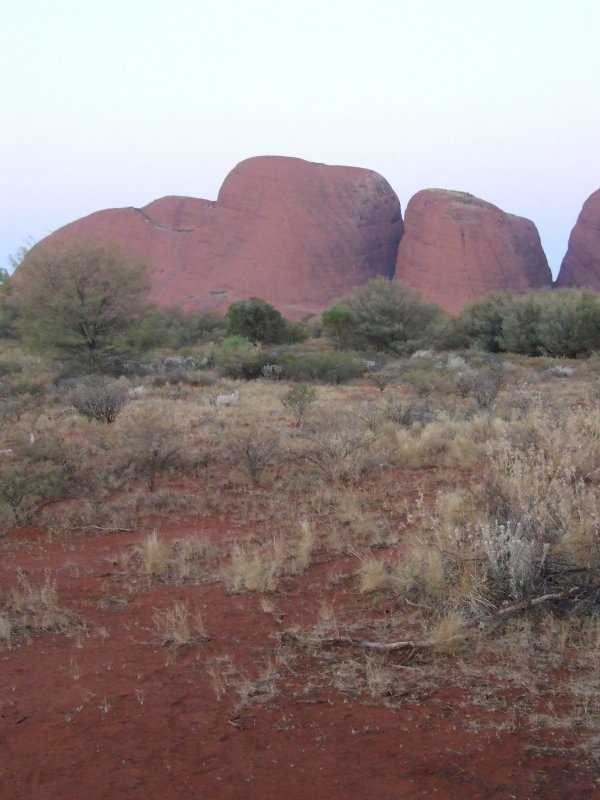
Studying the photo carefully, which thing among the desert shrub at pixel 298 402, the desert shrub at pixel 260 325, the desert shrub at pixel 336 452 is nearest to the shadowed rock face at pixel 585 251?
the desert shrub at pixel 260 325

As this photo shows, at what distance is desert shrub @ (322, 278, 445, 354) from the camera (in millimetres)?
27375

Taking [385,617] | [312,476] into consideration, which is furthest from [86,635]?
[312,476]

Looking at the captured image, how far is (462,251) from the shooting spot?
5019 centimetres

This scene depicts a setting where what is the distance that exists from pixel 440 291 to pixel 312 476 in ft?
144

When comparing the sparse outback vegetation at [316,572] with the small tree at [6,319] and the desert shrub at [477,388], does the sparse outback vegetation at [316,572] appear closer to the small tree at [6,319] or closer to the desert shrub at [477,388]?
the desert shrub at [477,388]

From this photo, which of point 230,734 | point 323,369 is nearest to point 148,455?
point 230,734

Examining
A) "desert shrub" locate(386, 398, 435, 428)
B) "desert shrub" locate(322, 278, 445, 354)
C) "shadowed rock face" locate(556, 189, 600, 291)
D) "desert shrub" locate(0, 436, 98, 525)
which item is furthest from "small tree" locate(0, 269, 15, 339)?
"shadowed rock face" locate(556, 189, 600, 291)

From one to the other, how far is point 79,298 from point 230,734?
62.8ft

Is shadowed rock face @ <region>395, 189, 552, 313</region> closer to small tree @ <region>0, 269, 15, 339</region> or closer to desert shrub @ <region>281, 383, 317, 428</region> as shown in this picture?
small tree @ <region>0, 269, 15, 339</region>

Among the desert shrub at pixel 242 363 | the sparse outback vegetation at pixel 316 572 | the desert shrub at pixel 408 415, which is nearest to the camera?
the sparse outback vegetation at pixel 316 572

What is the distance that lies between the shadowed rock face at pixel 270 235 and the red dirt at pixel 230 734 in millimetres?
45292

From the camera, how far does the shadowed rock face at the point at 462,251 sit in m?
49.7

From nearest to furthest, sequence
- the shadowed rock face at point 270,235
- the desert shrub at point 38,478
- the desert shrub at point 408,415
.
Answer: the desert shrub at point 38,478 < the desert shrub at point 408,415 < the shadowed rock face at point 270,235

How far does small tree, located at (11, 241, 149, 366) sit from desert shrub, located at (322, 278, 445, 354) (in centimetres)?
899
